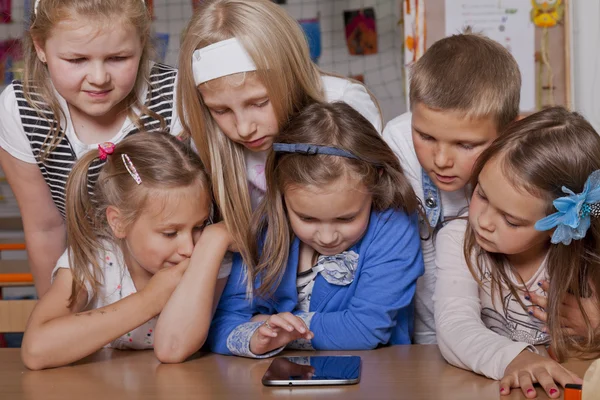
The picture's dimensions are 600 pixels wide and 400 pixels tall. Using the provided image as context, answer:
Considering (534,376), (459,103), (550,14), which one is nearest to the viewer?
(534,376)

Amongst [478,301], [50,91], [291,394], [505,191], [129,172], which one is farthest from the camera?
[50,91]

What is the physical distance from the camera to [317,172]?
1467mm

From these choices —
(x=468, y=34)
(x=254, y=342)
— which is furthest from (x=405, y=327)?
(x=468, y=34)

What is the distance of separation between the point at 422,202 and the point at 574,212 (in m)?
0.52

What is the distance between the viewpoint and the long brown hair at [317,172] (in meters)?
Result: 1.49

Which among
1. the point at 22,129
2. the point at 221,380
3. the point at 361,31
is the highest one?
the point at 361,31

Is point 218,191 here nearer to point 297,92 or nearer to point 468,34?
point 297,92

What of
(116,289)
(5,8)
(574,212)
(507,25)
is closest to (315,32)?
(507,25)

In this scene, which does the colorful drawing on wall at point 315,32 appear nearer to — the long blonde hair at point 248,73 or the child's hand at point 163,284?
the long blonde hair at point 248,73

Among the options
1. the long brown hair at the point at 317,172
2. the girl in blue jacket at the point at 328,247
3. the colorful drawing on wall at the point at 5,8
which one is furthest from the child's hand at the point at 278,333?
the colorful drawing on wall at the point at 5,8

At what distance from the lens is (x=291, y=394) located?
1192 mm

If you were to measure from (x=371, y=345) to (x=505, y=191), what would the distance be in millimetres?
395

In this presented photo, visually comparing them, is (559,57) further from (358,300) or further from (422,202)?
(358,300)

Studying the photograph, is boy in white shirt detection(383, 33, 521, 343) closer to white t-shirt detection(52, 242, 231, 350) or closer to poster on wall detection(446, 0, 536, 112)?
white t-shirt detection(52, 242, 231, 350)
